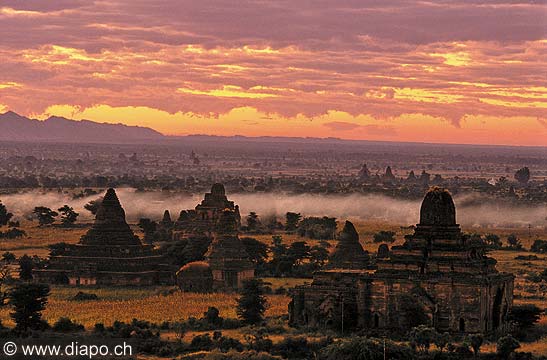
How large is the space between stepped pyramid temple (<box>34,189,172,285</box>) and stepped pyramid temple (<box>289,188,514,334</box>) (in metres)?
23.8

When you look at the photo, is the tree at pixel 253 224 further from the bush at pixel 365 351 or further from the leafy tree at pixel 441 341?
the bush at pixel 365 351

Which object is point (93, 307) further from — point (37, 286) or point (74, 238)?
point (74, 238)

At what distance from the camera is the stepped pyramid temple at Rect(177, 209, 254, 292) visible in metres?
84.2

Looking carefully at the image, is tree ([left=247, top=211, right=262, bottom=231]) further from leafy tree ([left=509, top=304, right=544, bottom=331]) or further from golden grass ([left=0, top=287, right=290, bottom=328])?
leafy tree ([left=509, top=304, right=544, bottom=331])

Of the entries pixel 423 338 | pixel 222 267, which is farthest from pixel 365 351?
pixel 222 267

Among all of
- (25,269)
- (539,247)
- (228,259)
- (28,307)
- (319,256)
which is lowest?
(539,247)

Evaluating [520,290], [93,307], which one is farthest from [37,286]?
[520,290]

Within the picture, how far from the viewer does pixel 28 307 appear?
63094 millimetres

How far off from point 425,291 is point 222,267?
27.2m

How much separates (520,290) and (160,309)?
24109mm

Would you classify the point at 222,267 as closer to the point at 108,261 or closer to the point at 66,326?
the point at 108,261

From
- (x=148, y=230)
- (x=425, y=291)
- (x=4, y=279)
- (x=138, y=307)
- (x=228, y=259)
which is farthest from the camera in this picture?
(x=148, y=230)

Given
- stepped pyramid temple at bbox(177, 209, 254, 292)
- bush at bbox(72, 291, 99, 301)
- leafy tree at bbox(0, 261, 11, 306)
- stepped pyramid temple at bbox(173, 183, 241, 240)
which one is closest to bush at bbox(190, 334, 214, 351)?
leafy tree at bbox(0, 261, 11, 306)

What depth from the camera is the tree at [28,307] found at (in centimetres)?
6241
